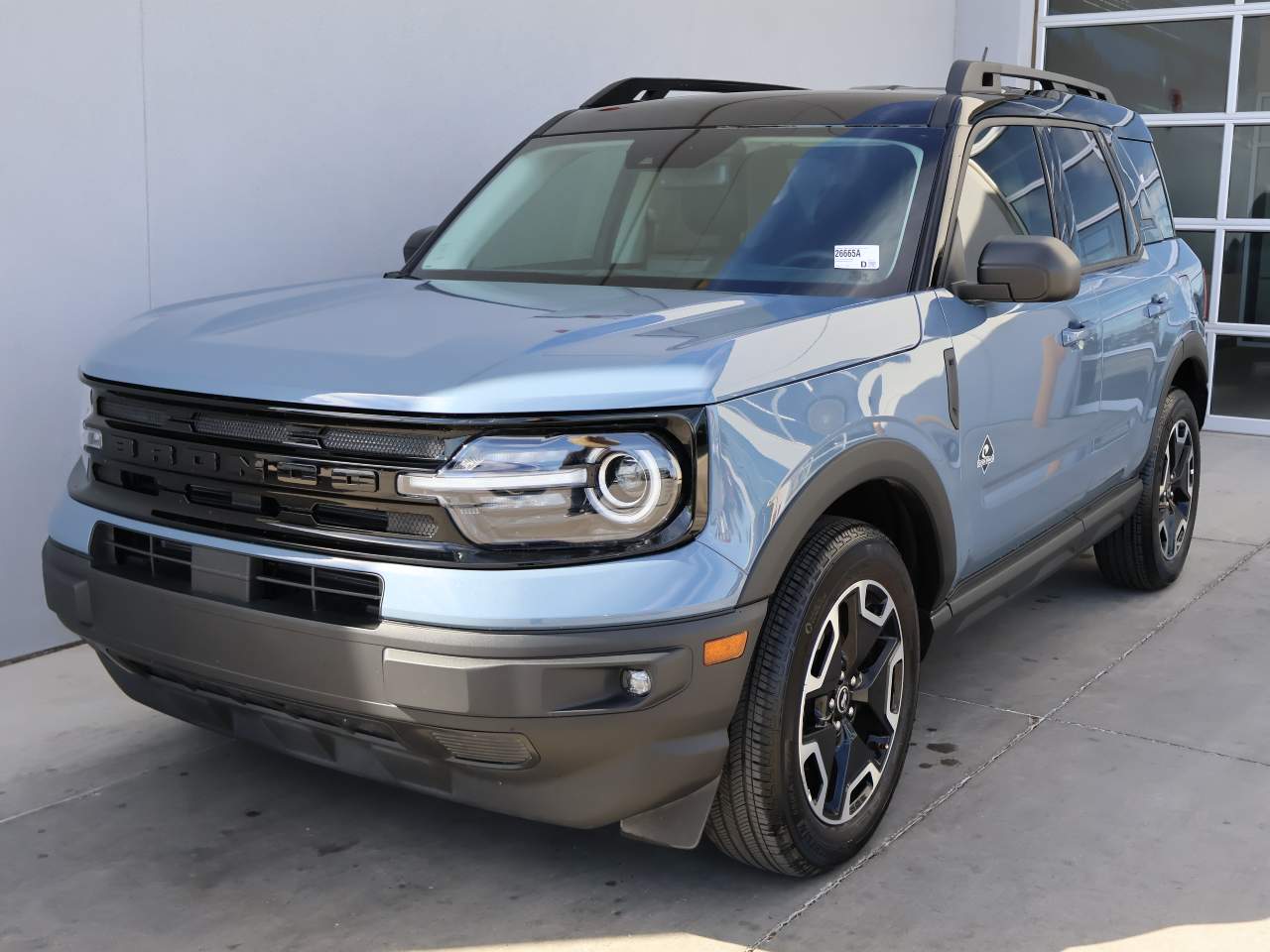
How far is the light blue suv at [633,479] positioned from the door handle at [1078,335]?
0.03m

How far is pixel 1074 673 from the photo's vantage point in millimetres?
4555

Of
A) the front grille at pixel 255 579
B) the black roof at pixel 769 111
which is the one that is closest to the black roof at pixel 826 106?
the black roof at pixel 769 111

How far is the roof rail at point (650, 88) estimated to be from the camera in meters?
4.68

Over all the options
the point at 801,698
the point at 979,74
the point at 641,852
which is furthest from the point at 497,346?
the point at 979,74

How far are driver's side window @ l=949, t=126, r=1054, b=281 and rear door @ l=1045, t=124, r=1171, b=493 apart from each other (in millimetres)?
190

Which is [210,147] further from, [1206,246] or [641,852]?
[1206,246]

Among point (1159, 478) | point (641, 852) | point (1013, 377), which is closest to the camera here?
point (641, 852)

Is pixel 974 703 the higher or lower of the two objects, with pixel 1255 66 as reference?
lower

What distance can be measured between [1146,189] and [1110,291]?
0.98 m

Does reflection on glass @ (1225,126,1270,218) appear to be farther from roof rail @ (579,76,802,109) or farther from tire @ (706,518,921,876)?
tire @ (706,518,921,876)

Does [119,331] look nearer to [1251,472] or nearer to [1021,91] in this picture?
[1021,91]

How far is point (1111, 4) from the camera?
10375 mm

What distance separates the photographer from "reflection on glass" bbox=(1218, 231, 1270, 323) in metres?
9.73

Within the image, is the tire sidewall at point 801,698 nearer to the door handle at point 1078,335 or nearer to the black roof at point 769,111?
the door handle at point 1078,335
